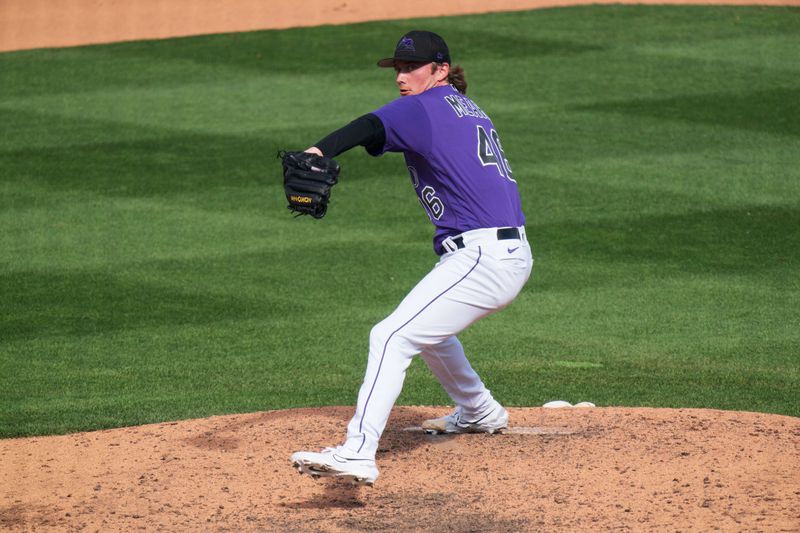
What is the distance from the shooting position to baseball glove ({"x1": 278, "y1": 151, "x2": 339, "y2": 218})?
5559mm

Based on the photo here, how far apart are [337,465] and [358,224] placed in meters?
6.65

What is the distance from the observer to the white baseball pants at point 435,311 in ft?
18.7

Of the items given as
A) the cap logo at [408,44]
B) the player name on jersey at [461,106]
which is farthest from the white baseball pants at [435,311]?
the cap logo at [408,44]

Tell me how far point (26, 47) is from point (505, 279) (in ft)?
50.4

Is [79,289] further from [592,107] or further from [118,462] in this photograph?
[592,107]

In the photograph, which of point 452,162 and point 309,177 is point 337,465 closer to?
point 309,177

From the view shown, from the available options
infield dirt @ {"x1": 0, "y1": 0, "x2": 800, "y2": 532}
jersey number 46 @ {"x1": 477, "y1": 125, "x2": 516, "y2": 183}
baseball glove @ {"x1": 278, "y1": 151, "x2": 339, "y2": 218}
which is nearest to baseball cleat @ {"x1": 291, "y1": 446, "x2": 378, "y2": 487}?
infield dirt @ {"x1": 0, "y1": 0, "x2": 800, "y2": 532}

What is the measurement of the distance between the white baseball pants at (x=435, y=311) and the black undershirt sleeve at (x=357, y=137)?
1.98ft

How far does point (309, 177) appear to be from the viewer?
558 cm

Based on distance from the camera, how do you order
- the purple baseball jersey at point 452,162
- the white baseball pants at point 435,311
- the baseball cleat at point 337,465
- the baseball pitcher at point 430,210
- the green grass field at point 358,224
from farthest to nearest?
the green grass field at point 358,224, the purple baseball jersey at point 452,162, the white baseball pants at point 435,311, the baseball pitcher at point 430,210, the baseball cleat at point 337,465

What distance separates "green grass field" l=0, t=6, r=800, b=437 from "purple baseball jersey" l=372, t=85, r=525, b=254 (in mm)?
2123

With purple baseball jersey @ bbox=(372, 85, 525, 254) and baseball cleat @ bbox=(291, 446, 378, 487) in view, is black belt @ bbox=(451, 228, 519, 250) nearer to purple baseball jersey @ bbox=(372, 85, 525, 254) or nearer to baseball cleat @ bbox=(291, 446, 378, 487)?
purple baseball jersey @ bbox=(372, 85, 525, 254)

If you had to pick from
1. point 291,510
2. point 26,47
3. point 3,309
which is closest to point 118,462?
point 291,510

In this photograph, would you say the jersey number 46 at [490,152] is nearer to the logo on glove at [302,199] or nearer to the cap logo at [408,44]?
the cap logo at [408,44]
